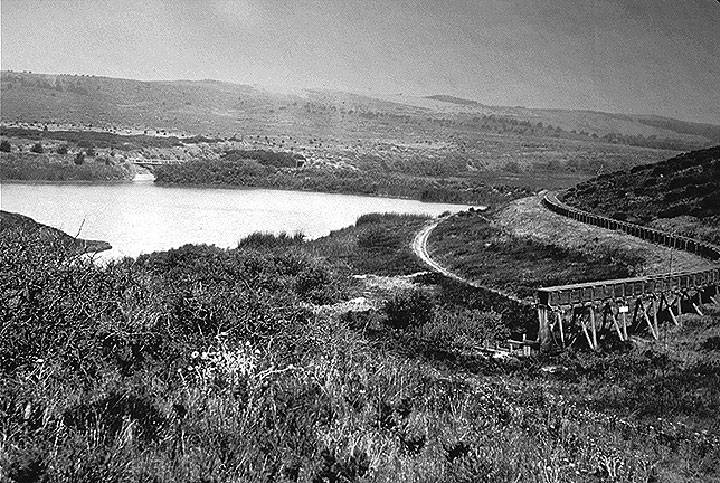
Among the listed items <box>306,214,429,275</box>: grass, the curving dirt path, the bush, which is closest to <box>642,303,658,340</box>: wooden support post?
the bush

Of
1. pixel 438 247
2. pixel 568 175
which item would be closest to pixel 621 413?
pixel 438 247

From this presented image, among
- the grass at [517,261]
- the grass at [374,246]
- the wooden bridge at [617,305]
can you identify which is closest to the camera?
the wooden bridge at [617,305]

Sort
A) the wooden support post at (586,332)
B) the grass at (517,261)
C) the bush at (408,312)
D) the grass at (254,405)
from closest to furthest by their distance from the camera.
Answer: the grass at (254,405) < the wooden support post at (586,332) < the bush at (408,312) < the grass at (517,261)

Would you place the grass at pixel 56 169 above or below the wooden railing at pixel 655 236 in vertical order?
below

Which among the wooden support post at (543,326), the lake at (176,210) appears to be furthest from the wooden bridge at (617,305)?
the lake at (176,210)

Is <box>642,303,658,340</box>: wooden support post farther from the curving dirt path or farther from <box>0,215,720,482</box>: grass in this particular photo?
the curving dirt path

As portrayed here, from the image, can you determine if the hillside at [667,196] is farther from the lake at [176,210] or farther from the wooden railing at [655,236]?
the lake at [176,210]

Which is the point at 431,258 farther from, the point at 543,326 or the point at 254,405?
the point at 254,405
